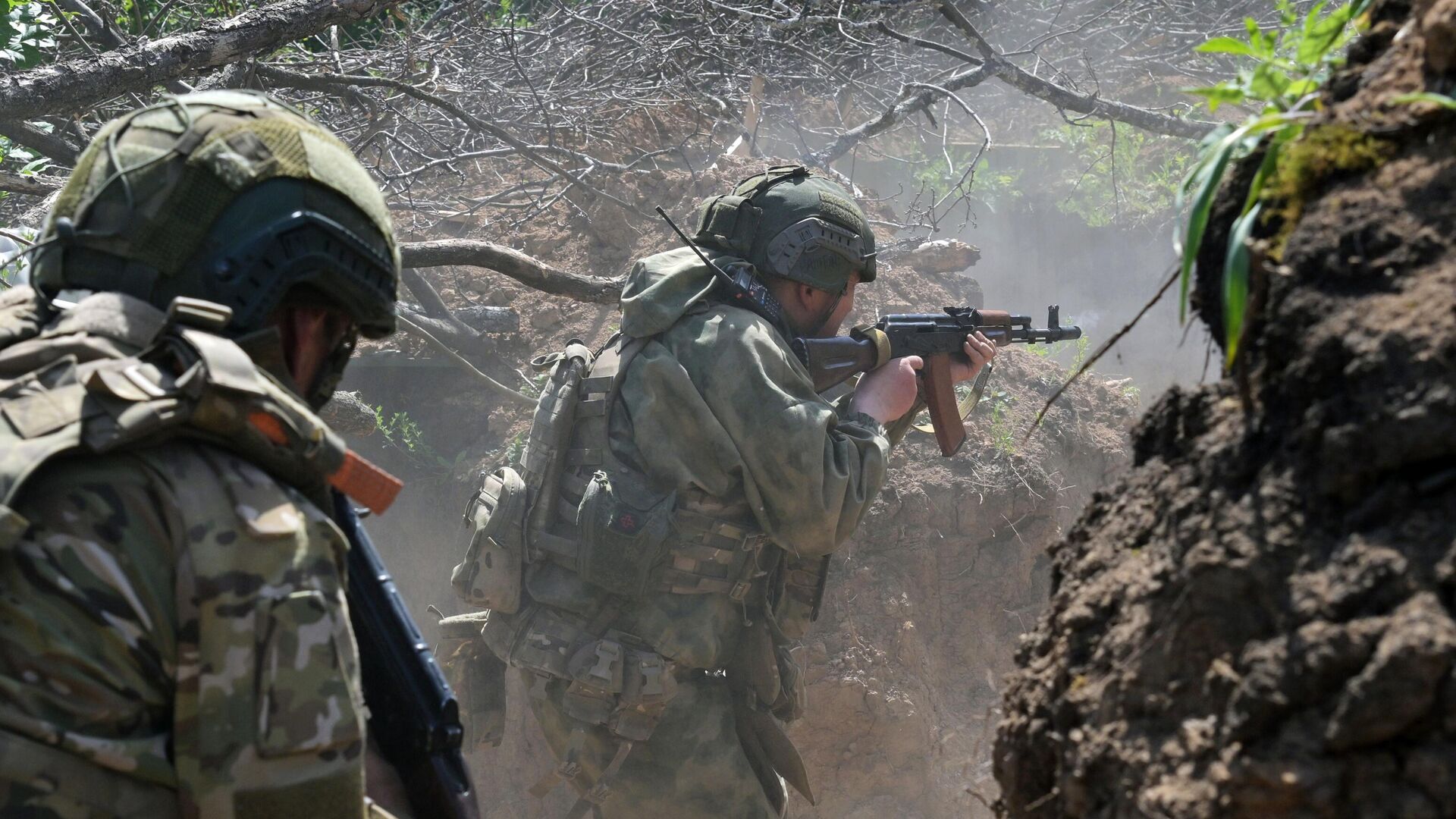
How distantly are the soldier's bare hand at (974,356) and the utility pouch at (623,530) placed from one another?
1415mm

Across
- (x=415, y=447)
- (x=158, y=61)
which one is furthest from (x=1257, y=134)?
(x=415, y=447)

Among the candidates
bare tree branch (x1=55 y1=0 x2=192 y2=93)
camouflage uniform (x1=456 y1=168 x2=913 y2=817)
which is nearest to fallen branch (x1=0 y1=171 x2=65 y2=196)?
bare tree branch (x1=55 y1=0 x2=192 y2=93)

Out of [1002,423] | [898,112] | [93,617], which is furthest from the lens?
[898,112]

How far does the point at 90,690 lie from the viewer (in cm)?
145

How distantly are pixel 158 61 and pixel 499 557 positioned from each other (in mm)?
2074

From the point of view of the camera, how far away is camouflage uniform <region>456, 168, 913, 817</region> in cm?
395

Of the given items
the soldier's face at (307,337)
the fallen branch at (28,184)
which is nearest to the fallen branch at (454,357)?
the fallen branch at (28,184)

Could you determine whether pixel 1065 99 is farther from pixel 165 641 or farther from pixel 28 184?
pixel 165 641

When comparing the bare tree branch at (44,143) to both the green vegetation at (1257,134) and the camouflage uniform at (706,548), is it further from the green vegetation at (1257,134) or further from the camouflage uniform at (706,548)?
the green vegetation at (1257,134)

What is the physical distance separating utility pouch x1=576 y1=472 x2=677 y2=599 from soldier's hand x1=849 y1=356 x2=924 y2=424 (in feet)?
2.94

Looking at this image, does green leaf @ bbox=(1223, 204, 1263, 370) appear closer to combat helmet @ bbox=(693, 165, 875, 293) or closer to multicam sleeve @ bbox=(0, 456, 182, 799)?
multicam sleeve @ bbox=(0, 456, 182, 799)

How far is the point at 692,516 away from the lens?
13.3 feet

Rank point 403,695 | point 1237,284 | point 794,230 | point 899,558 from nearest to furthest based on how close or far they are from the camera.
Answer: point 1237,284 < point 403,695 < point 794,230 < point 899,558

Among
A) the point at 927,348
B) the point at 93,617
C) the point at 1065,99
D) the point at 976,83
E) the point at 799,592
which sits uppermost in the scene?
the point at 1065,99
